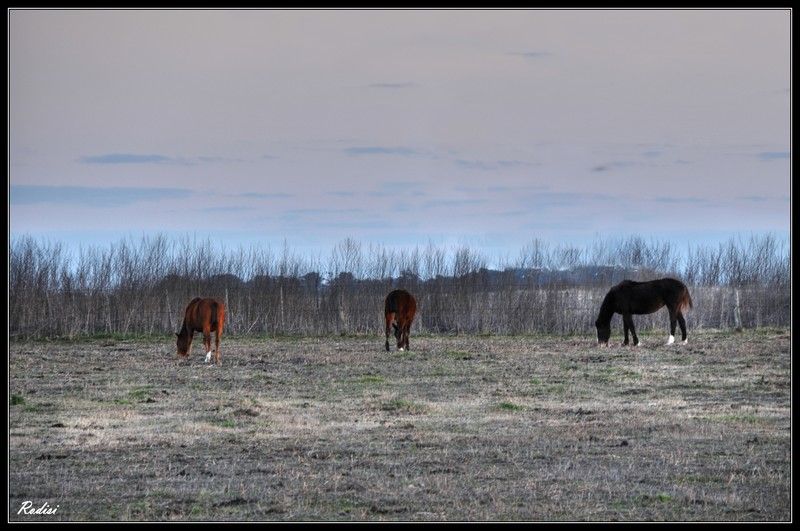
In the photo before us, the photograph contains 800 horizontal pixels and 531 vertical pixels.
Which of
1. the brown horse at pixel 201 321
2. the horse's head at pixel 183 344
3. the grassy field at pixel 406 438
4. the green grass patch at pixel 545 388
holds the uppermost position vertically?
the brown horse at pixel 201 321

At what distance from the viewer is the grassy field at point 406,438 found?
771cm

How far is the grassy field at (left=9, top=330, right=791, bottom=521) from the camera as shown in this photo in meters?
7.71

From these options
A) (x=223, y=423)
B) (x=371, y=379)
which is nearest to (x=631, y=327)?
(x=371, y=379)

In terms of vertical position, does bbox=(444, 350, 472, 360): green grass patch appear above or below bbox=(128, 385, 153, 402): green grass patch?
above

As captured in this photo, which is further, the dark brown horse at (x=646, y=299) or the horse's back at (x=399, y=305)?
the dark brown horse at (x=646, y=299)

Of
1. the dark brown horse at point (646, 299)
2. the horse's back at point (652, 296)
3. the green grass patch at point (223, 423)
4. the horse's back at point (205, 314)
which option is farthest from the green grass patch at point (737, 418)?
the horse's back at point (652, 296)

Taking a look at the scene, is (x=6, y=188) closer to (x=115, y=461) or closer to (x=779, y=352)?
(x=115, y=461)

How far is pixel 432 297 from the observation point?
3023cm

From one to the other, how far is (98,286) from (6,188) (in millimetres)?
21346

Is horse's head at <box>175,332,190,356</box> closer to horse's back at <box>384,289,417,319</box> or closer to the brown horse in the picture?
the brown horse

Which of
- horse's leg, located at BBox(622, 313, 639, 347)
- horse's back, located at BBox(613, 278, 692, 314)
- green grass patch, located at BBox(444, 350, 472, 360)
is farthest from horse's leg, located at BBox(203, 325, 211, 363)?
horse's back, located at BBox(613, 278, 692, 314)

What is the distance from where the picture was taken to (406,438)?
34.5 feet

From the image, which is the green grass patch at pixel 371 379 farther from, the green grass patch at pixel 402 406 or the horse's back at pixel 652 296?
the horse's back at pixel 652 296

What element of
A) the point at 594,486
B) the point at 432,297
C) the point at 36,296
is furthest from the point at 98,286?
the point at 594,486
